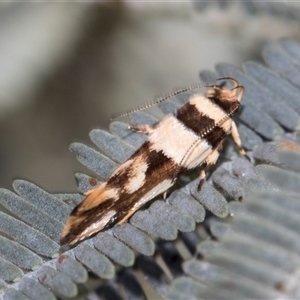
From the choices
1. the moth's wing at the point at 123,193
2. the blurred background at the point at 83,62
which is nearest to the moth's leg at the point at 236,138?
the moth's wing at the point at 123,193

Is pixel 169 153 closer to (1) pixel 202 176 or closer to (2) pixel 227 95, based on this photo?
(1) pixel 202 176

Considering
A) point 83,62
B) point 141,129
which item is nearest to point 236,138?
point 141,129

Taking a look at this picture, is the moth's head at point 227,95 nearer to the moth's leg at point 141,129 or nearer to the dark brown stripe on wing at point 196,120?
the dark brown stripe on wing at point 196,120

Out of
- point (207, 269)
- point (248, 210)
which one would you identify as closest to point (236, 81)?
point (248, 210)

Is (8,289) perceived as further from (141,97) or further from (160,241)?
(141,97)

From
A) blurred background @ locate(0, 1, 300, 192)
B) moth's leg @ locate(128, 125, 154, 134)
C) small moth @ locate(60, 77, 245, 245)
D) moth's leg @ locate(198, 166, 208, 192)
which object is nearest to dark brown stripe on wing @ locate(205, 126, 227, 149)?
small moth @ locate(60, 77, 245, 245)

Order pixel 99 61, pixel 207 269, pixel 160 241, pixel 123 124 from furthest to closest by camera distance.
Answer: pixel 99 61 → pixel 123 124 → pixel 160 241 → pixel 207 269

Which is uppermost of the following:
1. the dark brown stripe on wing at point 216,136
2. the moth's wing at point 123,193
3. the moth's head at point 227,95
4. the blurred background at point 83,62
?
the blurred background at point 83,62
